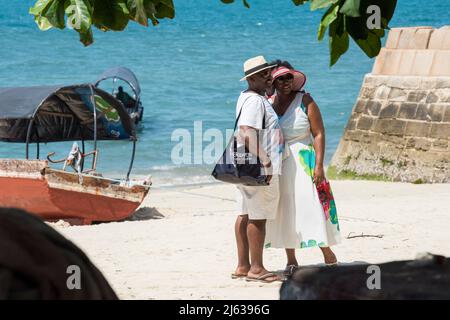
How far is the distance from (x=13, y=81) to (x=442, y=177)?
2661 centimetres

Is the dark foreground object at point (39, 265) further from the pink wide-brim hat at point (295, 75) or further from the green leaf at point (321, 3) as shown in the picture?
the pink wide-brim hat at point (295, 75)

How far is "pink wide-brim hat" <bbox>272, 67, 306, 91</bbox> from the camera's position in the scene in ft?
23.0

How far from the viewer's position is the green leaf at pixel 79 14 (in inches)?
148

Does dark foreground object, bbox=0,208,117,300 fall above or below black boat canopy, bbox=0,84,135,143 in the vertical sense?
above

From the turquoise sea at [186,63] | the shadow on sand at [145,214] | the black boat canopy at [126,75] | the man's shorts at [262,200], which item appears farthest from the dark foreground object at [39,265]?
the black boat canopy at [126,75]

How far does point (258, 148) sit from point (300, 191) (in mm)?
465

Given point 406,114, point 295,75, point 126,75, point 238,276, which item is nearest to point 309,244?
point 238,276

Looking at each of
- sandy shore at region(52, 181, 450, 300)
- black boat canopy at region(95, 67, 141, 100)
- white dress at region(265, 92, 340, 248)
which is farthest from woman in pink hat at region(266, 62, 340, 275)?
black boat canopy at region(95, 67, 141, 100)

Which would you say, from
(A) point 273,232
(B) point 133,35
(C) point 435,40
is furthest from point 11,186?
(B) point 133,35

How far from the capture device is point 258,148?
6.86 metres

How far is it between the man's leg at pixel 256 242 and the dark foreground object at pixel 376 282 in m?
4.44

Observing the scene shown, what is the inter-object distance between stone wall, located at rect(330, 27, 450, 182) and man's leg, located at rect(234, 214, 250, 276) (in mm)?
8675

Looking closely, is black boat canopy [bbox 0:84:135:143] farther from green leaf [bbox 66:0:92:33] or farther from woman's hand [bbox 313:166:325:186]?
green leaf [bbox 66:0:92:33]

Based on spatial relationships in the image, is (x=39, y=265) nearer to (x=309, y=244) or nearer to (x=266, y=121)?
(x=266, y=121)
